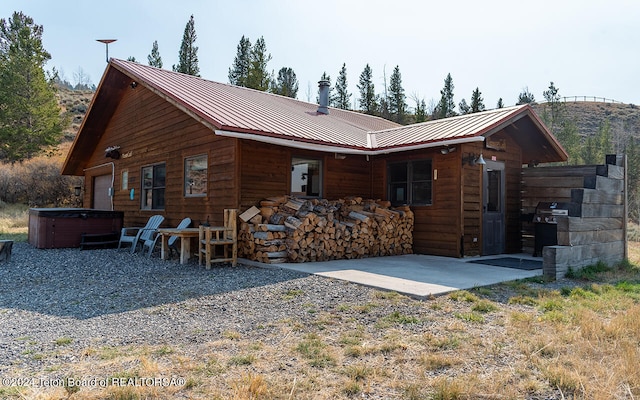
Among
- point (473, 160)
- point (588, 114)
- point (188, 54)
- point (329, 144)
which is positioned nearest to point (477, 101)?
point (188, 54)

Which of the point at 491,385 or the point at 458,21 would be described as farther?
the point at 458,21

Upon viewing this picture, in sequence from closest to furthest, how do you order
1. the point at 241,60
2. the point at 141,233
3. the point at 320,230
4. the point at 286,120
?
the point at 320,230, the point at 286,120, the point at 141,233, the point at 241,60

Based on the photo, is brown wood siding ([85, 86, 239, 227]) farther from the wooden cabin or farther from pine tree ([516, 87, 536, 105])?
pine tree ([516, 87, 536, 105])

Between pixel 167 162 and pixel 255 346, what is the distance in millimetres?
7954

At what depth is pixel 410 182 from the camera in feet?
31.3

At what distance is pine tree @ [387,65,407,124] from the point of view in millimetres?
36094

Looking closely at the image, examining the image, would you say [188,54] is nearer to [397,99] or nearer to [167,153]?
[397,99]

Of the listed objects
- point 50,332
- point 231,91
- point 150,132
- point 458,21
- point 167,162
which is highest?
point 458,21

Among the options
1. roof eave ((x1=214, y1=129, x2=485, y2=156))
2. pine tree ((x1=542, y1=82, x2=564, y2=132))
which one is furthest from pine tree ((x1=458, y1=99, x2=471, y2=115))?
roof eave ((x1=214, y1=129, x2=485, y2=156))

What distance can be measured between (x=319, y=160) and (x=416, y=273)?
380 cm

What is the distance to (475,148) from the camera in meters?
8.84

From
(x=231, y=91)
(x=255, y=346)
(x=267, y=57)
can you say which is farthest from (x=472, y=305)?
(x=267, y=57)

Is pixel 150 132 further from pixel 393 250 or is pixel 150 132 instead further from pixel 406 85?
pixel 406 85

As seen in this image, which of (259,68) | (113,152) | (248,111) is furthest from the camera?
(259,68)
